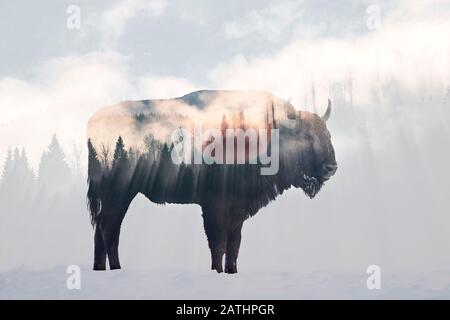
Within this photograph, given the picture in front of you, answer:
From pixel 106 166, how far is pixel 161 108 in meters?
1.71

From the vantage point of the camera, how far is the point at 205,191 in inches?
530

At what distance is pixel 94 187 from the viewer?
1376 centimetres

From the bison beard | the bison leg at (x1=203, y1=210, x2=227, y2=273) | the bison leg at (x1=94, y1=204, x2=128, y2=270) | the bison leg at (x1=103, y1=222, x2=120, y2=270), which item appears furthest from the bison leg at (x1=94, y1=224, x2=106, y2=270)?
the bison beard

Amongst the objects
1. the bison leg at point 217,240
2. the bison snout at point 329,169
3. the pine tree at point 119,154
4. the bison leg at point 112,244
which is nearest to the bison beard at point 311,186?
the bison snout at point 329,169

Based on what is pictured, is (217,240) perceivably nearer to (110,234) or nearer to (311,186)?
(110,234)

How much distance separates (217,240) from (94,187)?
2.84 metres

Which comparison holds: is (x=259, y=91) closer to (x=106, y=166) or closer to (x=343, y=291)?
(x=106, y=166)

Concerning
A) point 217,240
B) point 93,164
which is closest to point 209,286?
point 217,240

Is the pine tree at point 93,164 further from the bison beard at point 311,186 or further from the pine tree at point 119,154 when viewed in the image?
the bison beard at point 311,186

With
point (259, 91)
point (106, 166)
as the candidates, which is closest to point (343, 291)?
point (259, 91)

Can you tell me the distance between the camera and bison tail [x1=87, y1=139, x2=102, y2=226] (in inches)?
541

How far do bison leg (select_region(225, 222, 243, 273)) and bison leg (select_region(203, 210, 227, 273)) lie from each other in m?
0.12

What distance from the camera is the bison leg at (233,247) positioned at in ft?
43.6

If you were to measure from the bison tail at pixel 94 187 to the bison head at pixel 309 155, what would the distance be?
4.07 m
